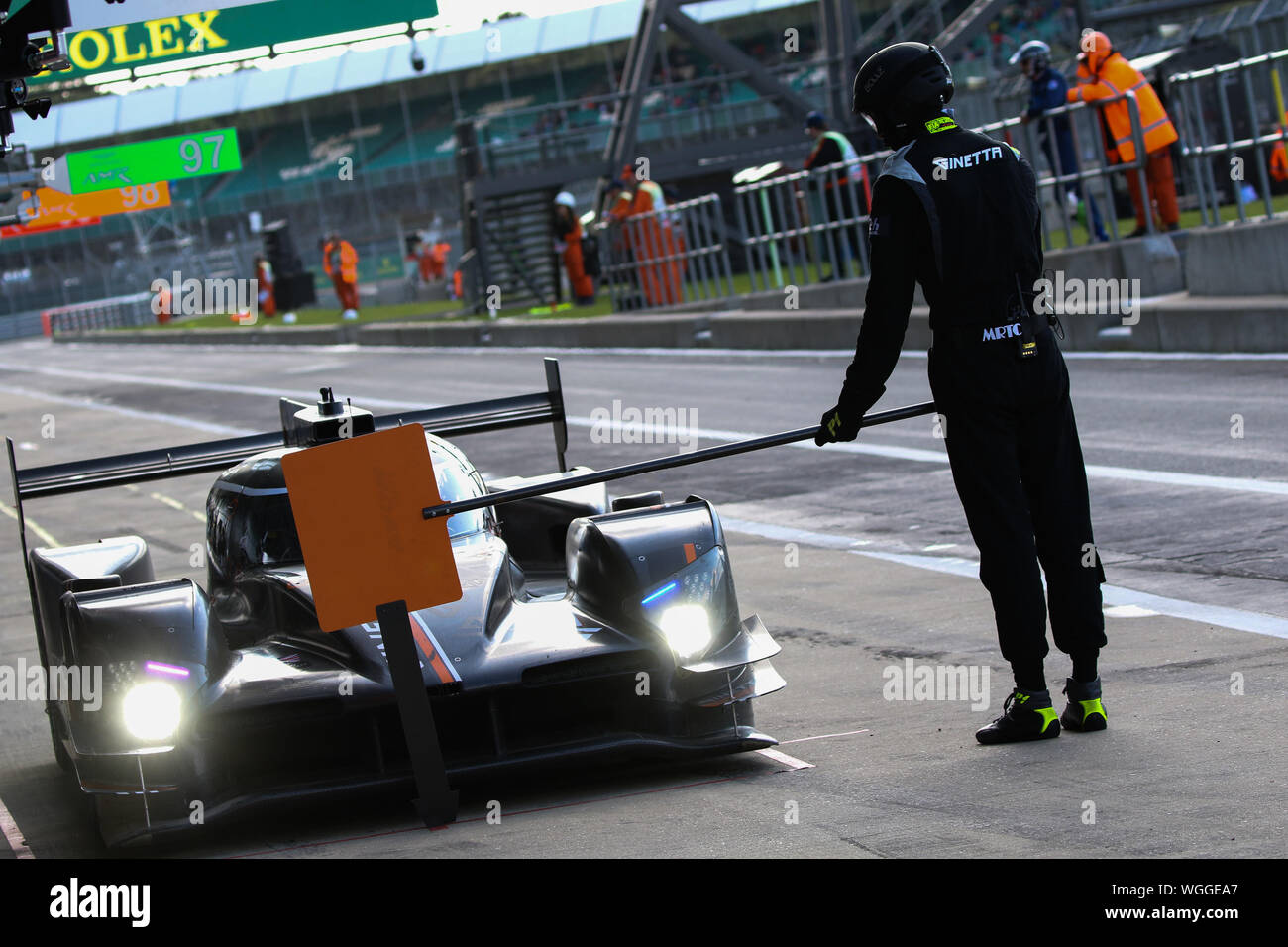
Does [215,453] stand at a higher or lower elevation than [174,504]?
higher

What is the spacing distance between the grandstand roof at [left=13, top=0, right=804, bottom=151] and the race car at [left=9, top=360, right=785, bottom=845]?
61491mm

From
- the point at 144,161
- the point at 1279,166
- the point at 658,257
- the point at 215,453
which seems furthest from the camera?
the point at 144,161

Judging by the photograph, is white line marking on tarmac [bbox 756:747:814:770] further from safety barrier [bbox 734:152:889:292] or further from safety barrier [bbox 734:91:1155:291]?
safety barrier [bbox 734:152:889:292]

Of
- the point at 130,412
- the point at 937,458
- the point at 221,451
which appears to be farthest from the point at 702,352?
the point at 221,451

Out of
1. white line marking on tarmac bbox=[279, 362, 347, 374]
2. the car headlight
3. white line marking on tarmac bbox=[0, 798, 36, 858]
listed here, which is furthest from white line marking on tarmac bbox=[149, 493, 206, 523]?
white line marking on tarmac bbox=[279, 362, 347, 374]

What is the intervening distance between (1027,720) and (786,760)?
76 centimetres

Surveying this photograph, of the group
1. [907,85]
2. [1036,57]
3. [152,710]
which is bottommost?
[152,710]

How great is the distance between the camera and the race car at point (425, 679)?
5.38 metres

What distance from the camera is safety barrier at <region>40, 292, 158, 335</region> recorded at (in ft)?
228

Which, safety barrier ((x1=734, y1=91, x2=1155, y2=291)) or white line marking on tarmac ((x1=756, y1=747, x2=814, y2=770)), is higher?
safety barrier ((x1=734, y1=91, x2=1155, y2=291))

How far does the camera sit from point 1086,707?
5.44 meters

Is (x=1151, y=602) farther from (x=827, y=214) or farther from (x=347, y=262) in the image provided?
(x=347, y=262)
